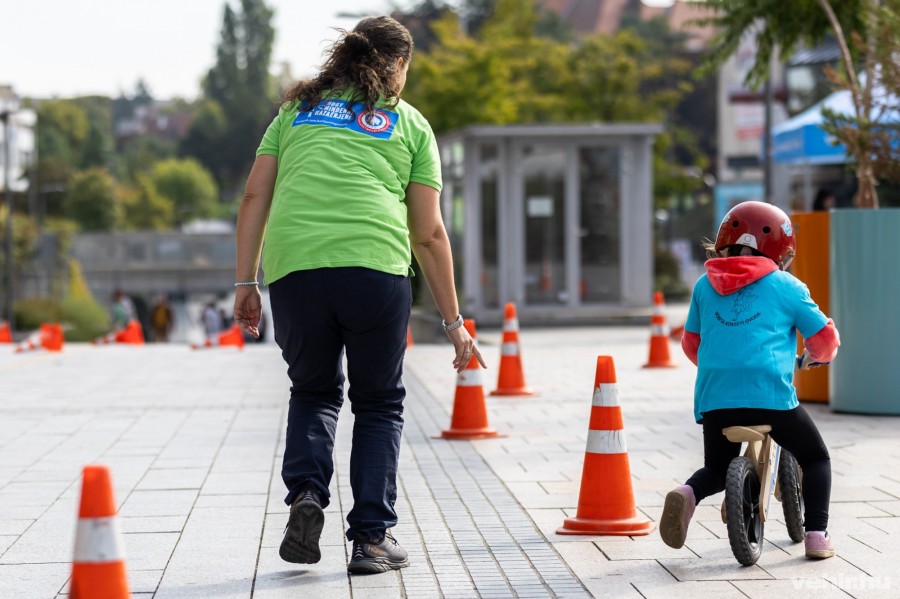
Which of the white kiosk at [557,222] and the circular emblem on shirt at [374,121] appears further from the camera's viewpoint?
the white kiosk at [557,222]

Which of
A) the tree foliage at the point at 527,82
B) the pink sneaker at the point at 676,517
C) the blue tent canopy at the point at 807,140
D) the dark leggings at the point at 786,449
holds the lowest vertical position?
the pink sneaker at the point at 676,517

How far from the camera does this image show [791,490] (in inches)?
199

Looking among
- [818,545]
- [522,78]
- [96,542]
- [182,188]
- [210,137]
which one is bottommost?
[818,545]

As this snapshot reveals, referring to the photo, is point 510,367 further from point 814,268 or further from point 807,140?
point 807,140

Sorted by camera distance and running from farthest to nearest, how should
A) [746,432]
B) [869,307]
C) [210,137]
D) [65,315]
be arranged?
[210,137]
[65,315]
[869,307]
[746,432]

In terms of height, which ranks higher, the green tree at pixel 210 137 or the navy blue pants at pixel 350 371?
the green tree at pixel 210 137

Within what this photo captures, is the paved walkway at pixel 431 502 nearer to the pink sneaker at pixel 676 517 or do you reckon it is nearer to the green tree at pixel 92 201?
the pink sneaker at pixel 676 517

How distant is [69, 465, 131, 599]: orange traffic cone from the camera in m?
3.18

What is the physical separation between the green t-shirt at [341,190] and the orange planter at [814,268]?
5340 mm

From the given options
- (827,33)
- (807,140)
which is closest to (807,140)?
(807,140)

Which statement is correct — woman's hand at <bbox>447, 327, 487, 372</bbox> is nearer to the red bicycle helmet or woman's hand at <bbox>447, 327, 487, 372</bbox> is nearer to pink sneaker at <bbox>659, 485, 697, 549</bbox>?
pink sneaker at <bbox>659, 485, 697, 549</bbox>

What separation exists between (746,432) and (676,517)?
365 millimetres

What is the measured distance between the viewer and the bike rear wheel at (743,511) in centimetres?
465

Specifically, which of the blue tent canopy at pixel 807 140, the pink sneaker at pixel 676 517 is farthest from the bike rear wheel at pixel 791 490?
the blue tent canopy at pixel 807 140
